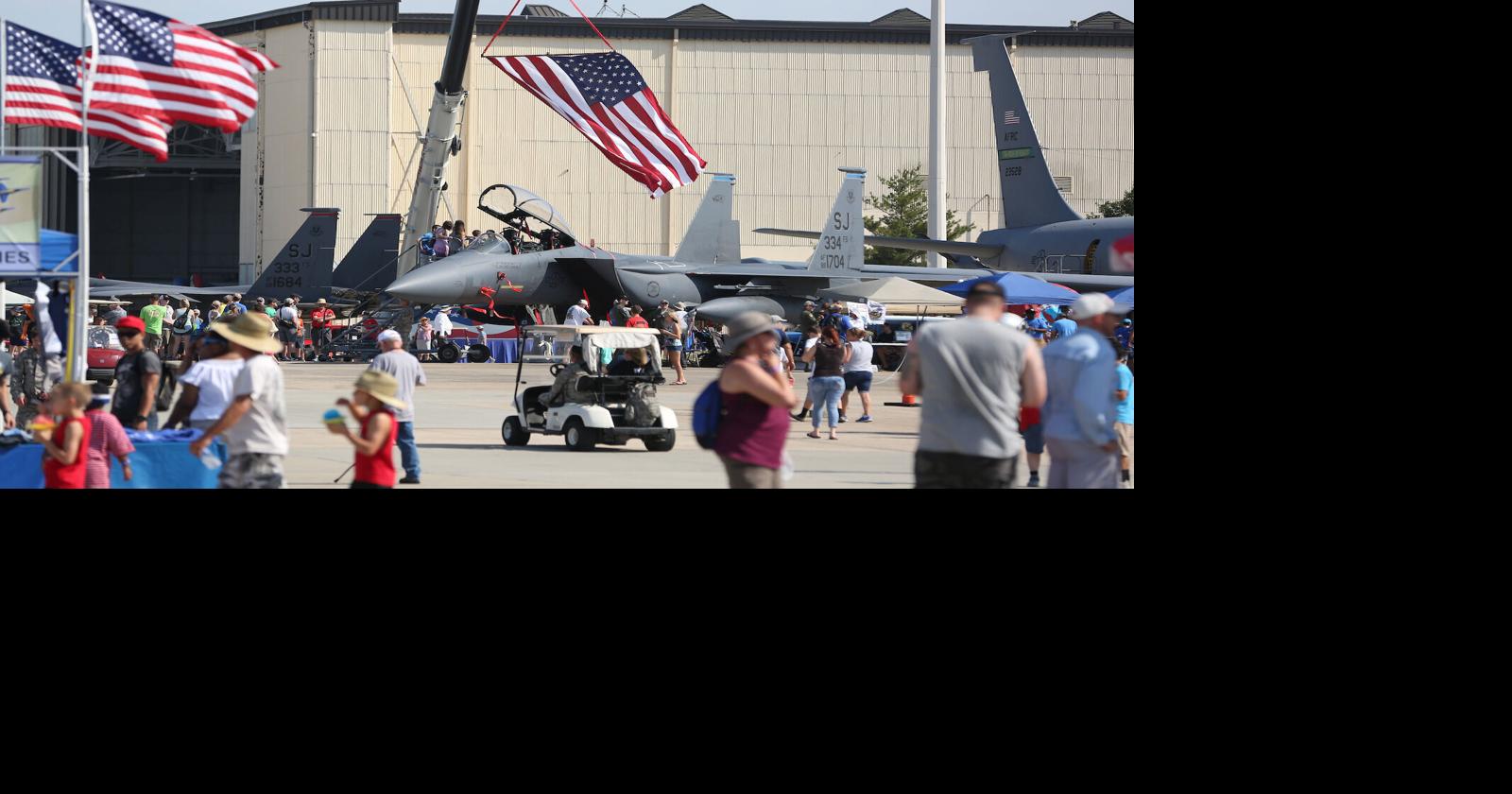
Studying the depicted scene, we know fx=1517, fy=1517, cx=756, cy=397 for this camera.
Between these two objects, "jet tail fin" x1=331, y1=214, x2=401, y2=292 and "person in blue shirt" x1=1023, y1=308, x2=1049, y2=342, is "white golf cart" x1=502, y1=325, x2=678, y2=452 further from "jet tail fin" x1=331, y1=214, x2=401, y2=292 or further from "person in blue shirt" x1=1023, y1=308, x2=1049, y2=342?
"jet tail fin" x1=331, y1=214, x2=401, y2=292

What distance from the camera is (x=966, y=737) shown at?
679 cm

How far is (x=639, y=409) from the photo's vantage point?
14219mm

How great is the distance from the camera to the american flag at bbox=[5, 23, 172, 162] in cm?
956

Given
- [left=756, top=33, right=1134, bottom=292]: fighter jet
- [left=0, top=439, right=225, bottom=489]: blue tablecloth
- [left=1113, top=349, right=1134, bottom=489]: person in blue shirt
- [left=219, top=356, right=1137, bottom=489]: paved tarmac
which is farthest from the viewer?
[left=756, top=33, right=1134, bottom=292]: fighter jet

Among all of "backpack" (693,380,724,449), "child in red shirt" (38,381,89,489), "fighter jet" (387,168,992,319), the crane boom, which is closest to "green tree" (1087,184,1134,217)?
"fighter jet" (387,168,992,319)

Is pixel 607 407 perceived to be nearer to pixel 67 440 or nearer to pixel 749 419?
pixel 67 440

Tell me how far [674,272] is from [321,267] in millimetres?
10514

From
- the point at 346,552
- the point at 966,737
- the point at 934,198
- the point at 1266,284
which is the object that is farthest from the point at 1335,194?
the point at 934,198

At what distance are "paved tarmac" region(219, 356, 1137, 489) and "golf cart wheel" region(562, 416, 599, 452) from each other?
0.12 metres

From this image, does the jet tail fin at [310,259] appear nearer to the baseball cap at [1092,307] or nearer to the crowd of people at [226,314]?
the crowd of people at [226,314]

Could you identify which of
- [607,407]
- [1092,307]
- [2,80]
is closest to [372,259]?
[607,407]

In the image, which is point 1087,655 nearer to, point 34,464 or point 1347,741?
point 1347,741

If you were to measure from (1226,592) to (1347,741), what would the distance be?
2.91 feet

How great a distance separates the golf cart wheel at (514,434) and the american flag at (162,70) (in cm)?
549
